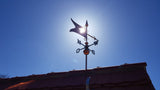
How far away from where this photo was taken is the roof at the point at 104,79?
5012mm

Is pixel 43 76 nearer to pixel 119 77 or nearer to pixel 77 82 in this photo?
pixel 77 82

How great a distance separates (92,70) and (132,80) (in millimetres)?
2070

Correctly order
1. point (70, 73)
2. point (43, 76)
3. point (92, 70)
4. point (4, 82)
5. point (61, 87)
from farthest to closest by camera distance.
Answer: point (4, 82)
point (43, 76)
point (70, 73)
point (92, 70)
point (61, 87)

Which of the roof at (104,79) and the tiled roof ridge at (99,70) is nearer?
the roof at (104,79)

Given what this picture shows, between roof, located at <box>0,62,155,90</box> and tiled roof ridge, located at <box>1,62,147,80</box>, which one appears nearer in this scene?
roof, located at <box>0,62,155,90</box>

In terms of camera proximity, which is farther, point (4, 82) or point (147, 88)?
point (4, 82)

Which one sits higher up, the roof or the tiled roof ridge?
the tiled roof ridge

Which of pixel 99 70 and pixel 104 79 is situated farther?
pixel 99 70

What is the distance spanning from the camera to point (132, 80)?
5.13 m

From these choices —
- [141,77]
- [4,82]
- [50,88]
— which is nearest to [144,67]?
[141,77]

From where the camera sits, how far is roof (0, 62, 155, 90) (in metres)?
5.01

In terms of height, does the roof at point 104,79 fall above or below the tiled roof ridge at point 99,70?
below

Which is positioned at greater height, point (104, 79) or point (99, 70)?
point (99, 70)

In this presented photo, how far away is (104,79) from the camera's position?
19.1ft
